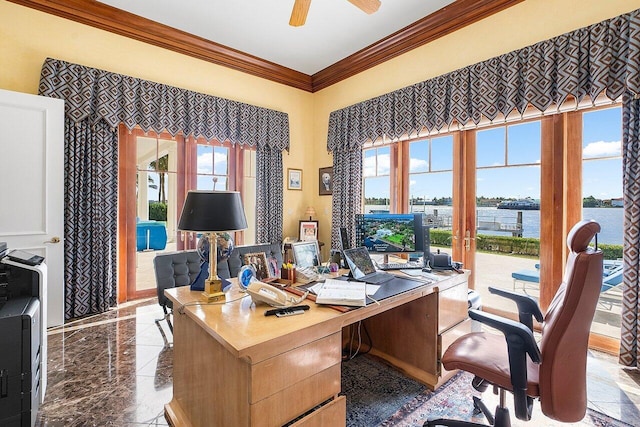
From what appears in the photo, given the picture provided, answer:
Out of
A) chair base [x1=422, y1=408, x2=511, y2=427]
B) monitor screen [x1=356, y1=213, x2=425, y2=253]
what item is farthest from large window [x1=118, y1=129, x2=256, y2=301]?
chair base [x1=422, y1=408, x2=511, y2=427]

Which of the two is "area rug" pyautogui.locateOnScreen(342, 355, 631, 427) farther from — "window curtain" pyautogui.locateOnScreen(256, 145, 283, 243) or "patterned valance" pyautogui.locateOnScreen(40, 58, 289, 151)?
"patterned valance" pyautogui.locateOnScreen(40, 58, 289, 151)

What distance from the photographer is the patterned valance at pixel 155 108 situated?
9.71ft

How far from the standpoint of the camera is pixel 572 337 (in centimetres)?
123

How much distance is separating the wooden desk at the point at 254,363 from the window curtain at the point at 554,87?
168 cm

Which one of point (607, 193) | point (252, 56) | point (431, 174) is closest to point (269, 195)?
point (252, 56)

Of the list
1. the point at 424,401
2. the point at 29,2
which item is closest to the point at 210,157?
the point at 29,2

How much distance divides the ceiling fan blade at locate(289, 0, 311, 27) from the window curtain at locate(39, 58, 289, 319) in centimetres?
183

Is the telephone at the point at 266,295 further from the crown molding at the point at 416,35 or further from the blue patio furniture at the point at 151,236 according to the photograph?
the crown molding at the point at 416,35

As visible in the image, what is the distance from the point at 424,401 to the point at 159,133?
11.9ft

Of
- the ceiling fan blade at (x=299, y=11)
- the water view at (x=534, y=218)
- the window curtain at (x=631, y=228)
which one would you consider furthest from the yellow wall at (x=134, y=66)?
the window curtain at (x=631, y=228)

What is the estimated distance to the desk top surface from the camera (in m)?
1.13

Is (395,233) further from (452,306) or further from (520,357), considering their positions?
(520,357)

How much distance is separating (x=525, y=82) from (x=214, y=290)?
2910 mm

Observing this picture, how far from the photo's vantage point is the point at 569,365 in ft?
4.08
